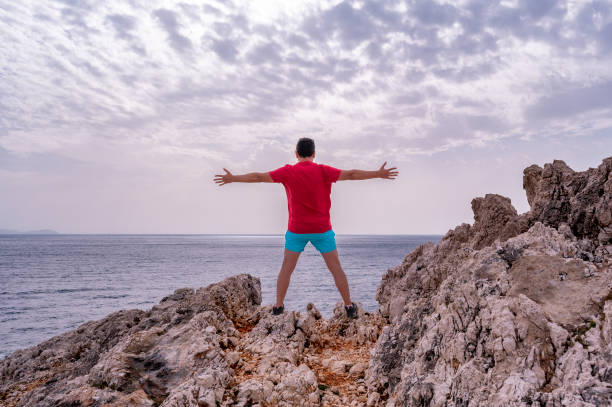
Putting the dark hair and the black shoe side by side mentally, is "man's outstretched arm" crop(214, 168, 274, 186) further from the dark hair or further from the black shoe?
the black shoe

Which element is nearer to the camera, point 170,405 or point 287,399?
point 170,405

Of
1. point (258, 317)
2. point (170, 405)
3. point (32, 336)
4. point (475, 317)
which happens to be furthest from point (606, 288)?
point (32, 336)

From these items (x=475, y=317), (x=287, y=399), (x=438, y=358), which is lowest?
(x=287, y=399)

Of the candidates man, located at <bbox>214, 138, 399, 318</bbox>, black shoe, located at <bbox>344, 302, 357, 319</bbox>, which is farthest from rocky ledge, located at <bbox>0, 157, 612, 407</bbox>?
man, located at <bbox>214, 138, 399, 318</bbox>

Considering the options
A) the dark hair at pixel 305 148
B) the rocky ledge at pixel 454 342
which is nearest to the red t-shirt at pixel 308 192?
the dark hair at pixel 305 148

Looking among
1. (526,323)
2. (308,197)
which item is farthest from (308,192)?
(526,323)

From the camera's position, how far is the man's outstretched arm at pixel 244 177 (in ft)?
25.3

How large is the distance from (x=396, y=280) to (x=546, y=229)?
606 cm

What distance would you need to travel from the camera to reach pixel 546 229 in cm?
606

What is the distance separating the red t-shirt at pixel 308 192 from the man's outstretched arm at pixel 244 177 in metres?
0.15

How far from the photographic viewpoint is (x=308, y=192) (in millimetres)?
7691

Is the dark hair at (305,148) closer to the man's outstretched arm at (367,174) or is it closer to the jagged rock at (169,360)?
the man's outstretched arm at (367,174)

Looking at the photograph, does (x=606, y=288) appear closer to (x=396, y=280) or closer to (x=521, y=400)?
(x=521, y=400)

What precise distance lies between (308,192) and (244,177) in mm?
1399
